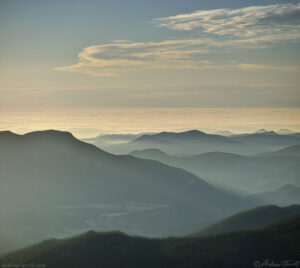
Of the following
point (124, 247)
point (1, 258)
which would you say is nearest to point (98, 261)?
point (124, 247)

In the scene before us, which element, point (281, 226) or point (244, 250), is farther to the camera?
point (281, 226)

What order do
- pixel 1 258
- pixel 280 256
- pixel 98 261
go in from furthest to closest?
pixel 1 258 < pixel 98 261 < pixel 280 256

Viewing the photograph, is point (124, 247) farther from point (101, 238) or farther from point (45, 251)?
point (45, 251)

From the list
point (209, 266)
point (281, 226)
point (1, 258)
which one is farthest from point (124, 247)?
point (281, 226)

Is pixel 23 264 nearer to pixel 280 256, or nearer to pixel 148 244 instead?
pixel 148 244

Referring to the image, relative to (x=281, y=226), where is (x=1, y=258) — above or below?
below

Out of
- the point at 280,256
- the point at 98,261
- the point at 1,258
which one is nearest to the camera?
the point at 280,256
